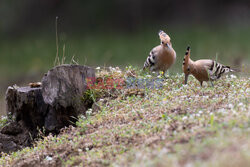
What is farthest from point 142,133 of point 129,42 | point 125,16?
point 125,16

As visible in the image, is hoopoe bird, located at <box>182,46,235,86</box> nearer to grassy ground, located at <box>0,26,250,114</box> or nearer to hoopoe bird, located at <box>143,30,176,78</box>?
hoopoe bird, located at <box>143,30,176,78</box>

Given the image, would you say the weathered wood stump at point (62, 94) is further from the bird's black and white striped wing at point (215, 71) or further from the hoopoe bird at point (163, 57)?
the bird's black and white striped wing at point (215, 71)

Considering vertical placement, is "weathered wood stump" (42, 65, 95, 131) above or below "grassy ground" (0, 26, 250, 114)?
below

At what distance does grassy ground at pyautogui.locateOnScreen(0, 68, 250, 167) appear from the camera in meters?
3.15

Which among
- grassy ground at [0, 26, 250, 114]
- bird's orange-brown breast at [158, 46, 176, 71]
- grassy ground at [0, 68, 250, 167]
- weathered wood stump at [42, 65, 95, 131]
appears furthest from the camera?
grassy ground at [0, 26, 250, 114]

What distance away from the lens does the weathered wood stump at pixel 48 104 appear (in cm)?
581

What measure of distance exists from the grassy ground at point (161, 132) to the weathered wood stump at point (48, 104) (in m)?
0.27

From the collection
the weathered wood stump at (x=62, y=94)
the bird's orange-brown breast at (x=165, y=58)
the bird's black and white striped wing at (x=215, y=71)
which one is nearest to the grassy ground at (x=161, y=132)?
the bird's black and white striped wing at (x=215, y=71)

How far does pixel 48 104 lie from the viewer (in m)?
5.91

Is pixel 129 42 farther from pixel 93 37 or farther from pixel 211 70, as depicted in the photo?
pixel 211 70

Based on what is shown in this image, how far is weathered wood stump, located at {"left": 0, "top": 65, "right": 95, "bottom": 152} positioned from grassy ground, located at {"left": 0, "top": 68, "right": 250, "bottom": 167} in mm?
274

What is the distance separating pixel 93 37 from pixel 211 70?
31.4ft

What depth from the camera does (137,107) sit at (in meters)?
5.31

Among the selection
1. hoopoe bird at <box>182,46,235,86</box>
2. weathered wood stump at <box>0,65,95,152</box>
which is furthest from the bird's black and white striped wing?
weathered wood stump at <box>0,65,95,152</box>
